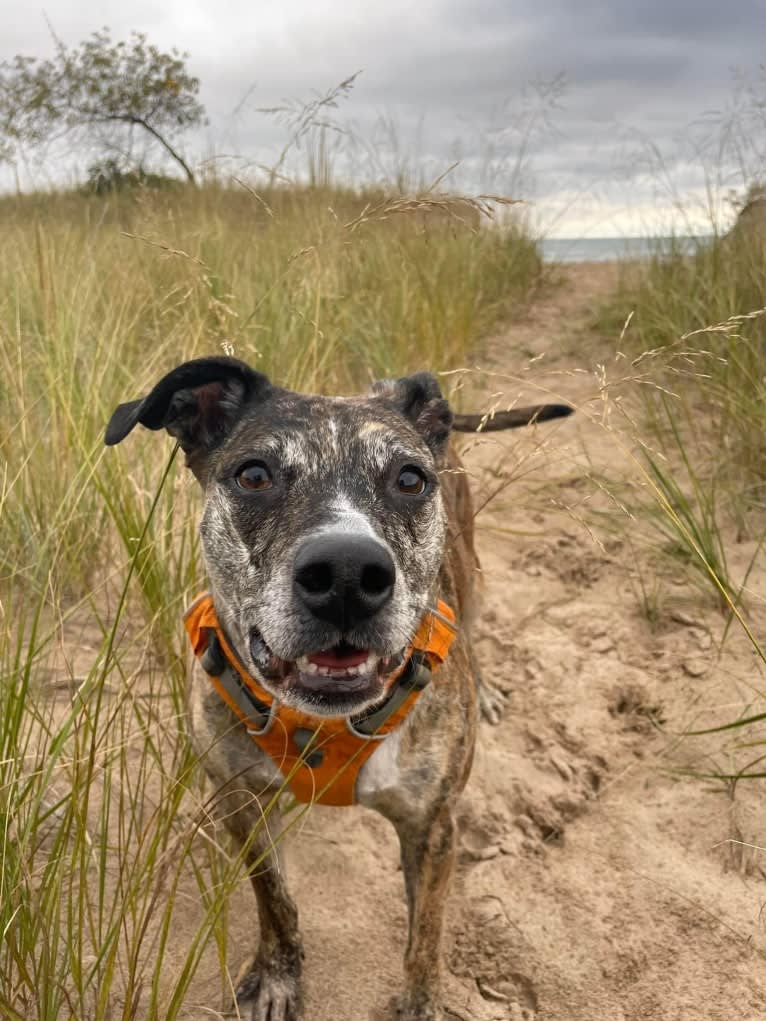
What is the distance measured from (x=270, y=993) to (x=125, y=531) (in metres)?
1.50

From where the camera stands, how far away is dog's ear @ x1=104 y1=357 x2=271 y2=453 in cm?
226

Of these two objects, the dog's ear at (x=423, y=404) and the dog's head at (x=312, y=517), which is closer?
the dog's head at (x=312, y=517)

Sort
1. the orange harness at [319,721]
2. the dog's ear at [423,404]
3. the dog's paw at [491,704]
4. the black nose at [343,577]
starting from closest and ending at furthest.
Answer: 1. the black nose at [343,577]
2. the orange harness at [319,721]
3. the dog's ear at [423,404]
4. the dog's paw at [491,704]

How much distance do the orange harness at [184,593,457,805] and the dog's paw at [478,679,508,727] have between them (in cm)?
149

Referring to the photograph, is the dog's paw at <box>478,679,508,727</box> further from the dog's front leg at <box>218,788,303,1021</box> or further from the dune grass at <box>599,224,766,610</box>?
the dog's front leg at <box>218,788,303,1021</box>

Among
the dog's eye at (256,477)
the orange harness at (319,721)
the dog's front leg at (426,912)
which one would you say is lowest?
the dog's front leg at (426,912)

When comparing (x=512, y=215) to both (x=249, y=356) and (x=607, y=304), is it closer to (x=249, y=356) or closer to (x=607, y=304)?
(x=607, y=304)

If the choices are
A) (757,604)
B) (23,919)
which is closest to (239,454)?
(23,919)

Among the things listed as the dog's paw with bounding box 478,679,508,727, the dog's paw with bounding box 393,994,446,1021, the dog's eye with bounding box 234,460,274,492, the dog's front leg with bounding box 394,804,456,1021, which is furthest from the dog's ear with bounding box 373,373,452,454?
the dog's paw with bounding box 393,994,446,1021

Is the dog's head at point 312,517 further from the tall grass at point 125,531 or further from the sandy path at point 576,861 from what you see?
the sandy path at point 576,861

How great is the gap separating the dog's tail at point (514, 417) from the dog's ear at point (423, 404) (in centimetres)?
13

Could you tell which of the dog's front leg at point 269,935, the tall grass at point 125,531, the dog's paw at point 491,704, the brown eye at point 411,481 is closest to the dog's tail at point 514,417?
the brown eye at point 411,481

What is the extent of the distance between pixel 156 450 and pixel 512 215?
7.68 meters

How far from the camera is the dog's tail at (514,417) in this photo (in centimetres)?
283
